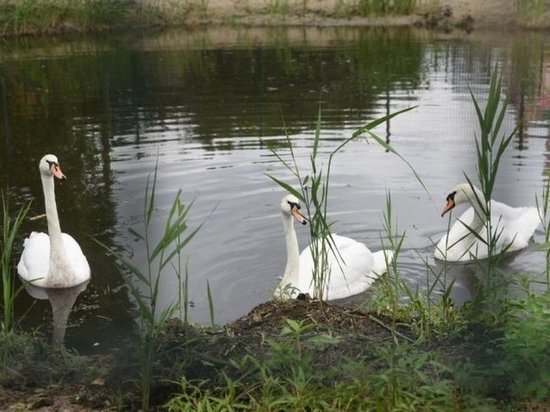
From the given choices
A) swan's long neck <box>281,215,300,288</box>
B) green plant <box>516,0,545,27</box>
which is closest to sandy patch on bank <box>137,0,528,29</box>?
green plant <box>516,0,545,27</box>

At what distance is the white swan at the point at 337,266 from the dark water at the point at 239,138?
0.22 m

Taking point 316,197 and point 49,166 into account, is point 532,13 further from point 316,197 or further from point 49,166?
point 316,197

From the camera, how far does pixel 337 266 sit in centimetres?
737

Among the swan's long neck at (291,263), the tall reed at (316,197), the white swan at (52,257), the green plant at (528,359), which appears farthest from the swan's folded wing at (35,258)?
the green plant at (528,359)

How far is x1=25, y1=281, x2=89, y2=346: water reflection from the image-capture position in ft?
21.2

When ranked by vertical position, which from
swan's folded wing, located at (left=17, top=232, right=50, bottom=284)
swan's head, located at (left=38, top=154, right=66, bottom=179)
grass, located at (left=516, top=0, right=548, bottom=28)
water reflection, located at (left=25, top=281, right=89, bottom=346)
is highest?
grass, located at (left=516, top=0, right=548, bottom=28)

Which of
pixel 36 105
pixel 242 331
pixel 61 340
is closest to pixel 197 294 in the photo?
pixel 61 340

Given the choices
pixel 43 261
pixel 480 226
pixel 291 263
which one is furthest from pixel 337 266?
pixel 43 261

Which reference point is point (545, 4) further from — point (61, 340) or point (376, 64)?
point (61, 340)

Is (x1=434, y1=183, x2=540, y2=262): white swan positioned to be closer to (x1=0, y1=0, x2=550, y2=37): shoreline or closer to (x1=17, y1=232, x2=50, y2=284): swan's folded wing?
(x1=17, y1=232, x2=50, y2=284): swan's folded wing

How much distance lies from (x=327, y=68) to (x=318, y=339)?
12.8m

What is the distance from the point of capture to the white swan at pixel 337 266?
6.81 metres

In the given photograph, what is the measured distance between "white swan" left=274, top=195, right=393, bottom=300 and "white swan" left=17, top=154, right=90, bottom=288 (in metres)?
1.53

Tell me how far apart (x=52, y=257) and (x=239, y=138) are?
14.7ft
